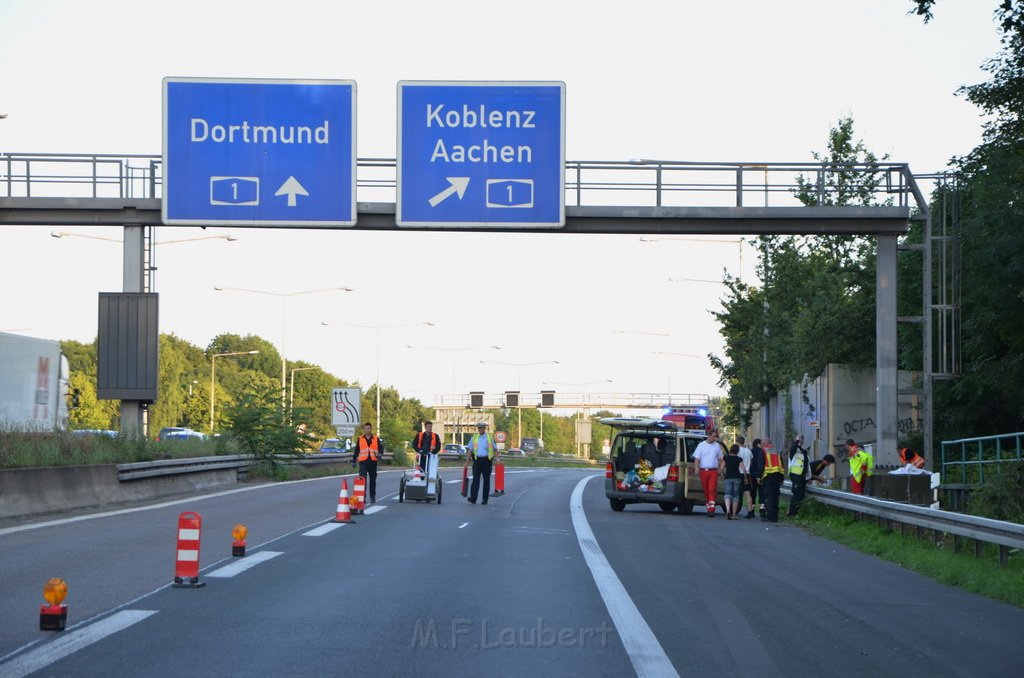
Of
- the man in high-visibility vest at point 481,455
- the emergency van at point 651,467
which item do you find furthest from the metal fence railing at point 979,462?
the man in high-visibility vest at point 481,455

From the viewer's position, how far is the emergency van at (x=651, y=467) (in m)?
27.6

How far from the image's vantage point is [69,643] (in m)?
8.64

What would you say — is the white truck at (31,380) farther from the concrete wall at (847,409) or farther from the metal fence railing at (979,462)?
the concrete wall at (847,409)

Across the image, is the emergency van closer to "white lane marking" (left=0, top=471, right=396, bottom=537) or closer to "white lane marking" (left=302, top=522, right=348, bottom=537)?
"white lane marking" (left=302, top=522, right=348, bottom=537)

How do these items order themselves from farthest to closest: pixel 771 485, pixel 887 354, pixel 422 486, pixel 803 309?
pixel 803 309, pixel 422 486, pixel 887 354, pixel 771 485

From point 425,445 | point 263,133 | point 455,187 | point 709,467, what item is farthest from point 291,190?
point 709,467

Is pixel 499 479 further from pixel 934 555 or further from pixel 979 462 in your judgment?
pixel 934 555

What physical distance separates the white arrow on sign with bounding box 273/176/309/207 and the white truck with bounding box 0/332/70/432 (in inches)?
332

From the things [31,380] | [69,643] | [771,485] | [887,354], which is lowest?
[771,485]

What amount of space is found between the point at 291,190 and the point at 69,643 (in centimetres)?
1583

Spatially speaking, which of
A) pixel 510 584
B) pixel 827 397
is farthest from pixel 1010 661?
pixel 827 397

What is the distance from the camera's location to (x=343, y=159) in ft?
78.9

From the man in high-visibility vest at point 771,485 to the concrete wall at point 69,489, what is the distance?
471 inches

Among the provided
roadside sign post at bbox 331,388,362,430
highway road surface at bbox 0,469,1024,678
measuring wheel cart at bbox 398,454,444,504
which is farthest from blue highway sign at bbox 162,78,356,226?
roadside sign post at bbox 331,388,362,430
